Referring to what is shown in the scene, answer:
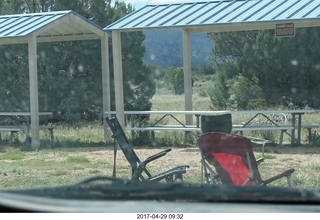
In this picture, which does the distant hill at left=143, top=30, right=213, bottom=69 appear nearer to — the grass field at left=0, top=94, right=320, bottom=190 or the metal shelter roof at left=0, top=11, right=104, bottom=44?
the metal shelter roof at left=0, top=11, right=104, bottom=44

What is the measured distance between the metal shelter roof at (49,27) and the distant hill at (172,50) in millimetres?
52166

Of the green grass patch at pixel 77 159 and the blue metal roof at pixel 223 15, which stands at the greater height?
the blue metal roof at pixel 223 15

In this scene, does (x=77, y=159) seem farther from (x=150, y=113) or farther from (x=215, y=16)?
(x=215, y=16)

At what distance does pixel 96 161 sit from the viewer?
9.82 metres

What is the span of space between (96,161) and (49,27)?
3588 mm

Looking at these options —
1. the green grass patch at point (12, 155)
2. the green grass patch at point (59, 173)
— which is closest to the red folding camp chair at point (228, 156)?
the green grass patch at point (59, 173)

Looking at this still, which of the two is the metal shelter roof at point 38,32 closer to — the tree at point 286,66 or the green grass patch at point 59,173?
the green grass patch at point 59,173

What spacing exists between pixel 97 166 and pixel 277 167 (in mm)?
2650

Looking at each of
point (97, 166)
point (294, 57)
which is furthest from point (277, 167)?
point (294, 57)

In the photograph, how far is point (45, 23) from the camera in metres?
12.1

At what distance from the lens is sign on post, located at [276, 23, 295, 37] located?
1055 centimetres

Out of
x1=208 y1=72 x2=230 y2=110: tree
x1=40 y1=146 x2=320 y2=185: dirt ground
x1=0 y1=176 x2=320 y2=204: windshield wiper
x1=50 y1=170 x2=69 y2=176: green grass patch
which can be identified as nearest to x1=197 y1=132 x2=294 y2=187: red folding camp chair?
x1=40 y1=146 x2=320 y2=185: dirt ground

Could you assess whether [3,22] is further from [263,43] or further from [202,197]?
[202,197]

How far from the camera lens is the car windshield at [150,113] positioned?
2.31 metres
